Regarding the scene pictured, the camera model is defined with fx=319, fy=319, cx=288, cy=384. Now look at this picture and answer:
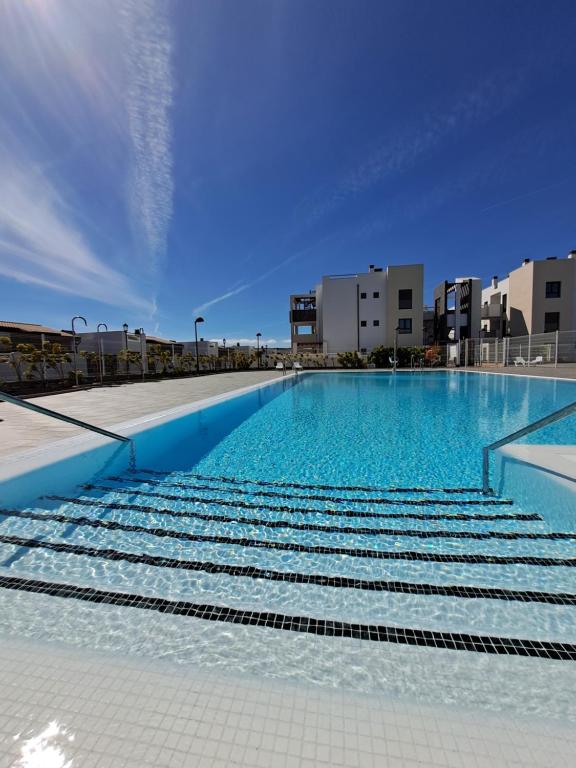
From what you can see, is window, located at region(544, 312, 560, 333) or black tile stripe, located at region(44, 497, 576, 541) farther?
window, located at region(544, 312, 560, 333)

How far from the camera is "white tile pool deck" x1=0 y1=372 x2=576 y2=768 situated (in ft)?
3.47

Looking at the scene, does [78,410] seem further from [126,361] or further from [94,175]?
[126,361]

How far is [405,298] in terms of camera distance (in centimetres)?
3183

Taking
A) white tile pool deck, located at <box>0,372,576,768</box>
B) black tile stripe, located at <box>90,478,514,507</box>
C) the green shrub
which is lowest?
black tile stripe, located at <box>90,478,514,507</box>

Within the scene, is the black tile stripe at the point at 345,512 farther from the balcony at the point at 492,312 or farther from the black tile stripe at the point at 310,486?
the balcony at the point at 492,312

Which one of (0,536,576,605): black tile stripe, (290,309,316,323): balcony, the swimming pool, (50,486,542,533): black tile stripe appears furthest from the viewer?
(290,309,316,323): balcony

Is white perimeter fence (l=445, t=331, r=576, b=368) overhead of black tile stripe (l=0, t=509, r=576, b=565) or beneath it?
overhead

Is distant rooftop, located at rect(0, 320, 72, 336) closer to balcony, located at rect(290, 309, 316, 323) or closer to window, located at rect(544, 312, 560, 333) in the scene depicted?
balcony, located at rect(290, 309, 316, 323)

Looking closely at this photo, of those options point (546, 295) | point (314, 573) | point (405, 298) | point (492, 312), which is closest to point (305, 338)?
point (405, 298)

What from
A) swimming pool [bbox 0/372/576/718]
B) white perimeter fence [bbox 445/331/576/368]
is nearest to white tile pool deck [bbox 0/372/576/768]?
swimming pool [bbox 0/372/576/718]

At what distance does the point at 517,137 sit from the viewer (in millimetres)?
12609

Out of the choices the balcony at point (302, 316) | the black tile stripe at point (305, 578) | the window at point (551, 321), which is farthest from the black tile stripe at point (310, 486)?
the window at point (551, 321)

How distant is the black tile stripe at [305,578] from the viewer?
2.14 meters

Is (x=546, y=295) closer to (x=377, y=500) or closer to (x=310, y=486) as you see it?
(x=377, y=500)
